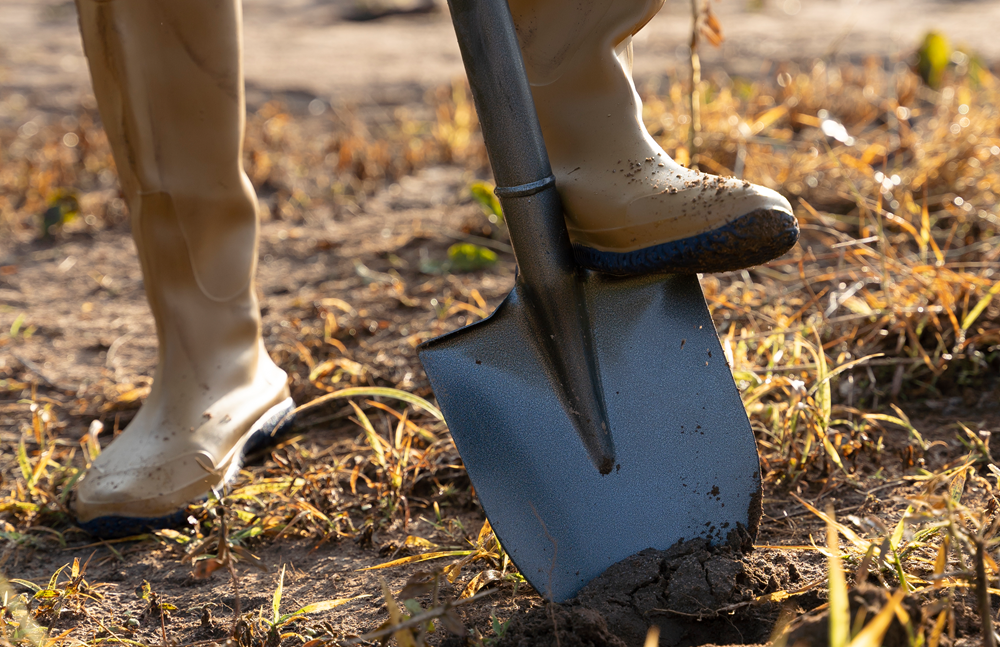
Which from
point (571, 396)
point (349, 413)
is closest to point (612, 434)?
point (571, 396)

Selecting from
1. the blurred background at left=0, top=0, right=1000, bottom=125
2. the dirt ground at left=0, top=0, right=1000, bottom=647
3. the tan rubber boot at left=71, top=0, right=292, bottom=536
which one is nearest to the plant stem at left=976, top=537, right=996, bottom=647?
the dirt ground at left=0, top=0, right=1000, bottom=647

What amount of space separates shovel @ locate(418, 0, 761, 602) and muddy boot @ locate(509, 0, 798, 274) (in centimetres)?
6

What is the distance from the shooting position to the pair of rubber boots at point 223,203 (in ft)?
3.85

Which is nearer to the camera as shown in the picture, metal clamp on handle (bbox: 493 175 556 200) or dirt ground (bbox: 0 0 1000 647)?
dirt ground (bbox: 0 0 1000 647)

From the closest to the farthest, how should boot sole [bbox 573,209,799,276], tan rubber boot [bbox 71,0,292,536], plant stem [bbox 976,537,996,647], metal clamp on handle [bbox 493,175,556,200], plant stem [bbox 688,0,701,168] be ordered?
1. plant stem [bbox 976,537,996,647]
2. boot sole [bbox 573,209,799,276]
3. metal clamp on handle [bbox 493,175,556,200]
4. tan rubber boot [bbox 71,0,292,536]
5. plant stem [bbox 688,0,701,168]

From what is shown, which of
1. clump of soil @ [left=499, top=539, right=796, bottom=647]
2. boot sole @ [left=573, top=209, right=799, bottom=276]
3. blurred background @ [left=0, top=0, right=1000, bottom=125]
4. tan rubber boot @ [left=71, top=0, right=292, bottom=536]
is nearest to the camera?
clump of soil @ [left=499, top=539, right=796, bottom=647]

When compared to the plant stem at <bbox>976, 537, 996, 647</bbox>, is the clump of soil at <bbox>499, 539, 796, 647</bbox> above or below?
below

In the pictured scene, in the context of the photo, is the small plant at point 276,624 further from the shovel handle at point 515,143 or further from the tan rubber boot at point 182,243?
the shovel handle at point 515,143

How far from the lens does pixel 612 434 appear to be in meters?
1.17

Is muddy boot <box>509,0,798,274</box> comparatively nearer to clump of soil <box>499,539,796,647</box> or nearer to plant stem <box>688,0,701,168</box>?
clump of soil <box>499,539,796,647</box>

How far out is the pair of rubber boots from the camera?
1.17 meters

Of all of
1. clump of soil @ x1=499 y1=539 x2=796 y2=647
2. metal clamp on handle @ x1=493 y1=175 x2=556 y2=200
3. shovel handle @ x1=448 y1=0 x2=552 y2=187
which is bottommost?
clump of soil @ x1=499 y1=539 x2=796 y2=647

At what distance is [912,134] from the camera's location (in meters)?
2.74

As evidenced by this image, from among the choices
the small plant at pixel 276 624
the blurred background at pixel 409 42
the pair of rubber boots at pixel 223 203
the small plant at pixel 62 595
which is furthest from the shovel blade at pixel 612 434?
the blurred background at pixel 409 42
